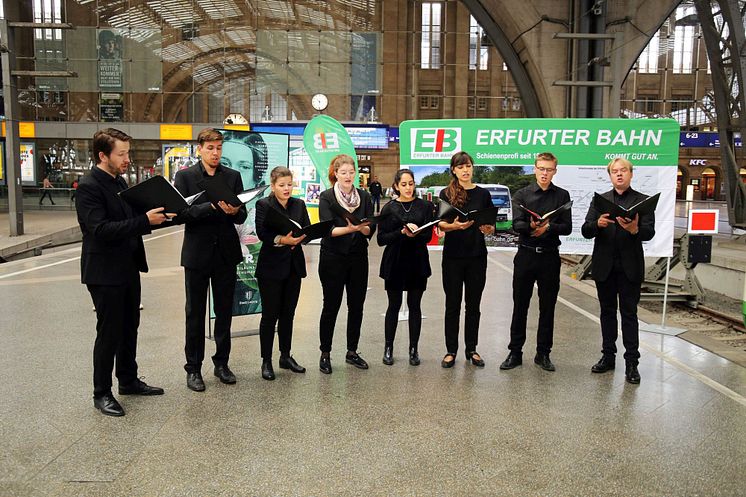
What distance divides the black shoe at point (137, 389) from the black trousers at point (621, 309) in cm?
382

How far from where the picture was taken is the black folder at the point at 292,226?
15.4 feet

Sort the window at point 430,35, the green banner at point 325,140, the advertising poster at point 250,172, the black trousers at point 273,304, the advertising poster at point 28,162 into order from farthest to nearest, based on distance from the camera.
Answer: the window at point 430,35 < the advertising poster at point 28,162 < the green banner at point 325,140 < the advertising poster at point 250,172 < the black trousers at point 273,304

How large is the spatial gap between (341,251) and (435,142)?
99.9 inches

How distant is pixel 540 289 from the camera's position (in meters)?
5.51

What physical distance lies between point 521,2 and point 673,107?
31.8 m

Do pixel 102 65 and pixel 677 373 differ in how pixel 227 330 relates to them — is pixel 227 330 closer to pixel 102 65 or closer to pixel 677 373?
pixel 677 373

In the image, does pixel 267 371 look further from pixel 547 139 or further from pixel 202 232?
pixel 547 139

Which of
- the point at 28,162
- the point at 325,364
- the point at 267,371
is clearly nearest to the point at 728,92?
the point at 325,364

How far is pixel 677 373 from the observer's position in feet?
17.9

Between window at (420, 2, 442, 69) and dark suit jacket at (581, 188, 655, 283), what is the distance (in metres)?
29.2

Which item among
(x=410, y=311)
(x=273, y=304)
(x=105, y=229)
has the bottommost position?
(x=410, y=311)

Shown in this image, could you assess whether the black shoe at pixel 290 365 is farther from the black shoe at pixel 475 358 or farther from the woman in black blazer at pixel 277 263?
the black shoe at pixel 475 358

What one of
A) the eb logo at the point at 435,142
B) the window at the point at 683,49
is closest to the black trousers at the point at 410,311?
the eb logo at the point at 435,142

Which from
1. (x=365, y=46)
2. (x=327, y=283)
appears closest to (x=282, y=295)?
(x=327, y=283)
